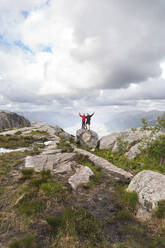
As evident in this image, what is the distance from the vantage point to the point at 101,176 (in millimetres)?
12398

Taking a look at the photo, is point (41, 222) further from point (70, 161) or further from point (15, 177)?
point (70, 161)

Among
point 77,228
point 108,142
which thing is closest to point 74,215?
point 77,228

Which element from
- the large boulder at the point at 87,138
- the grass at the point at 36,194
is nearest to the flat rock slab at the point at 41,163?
the grass at the point at 36,194

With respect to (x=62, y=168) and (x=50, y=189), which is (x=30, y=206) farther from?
(x=62, y=168)

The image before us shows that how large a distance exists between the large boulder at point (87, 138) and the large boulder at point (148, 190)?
100ft

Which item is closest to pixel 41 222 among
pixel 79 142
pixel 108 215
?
pixel 108 215

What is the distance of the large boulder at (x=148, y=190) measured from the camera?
7141 millimetres

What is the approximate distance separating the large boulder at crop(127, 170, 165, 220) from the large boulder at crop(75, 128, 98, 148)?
30.5m

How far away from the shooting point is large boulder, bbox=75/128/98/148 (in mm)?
40188

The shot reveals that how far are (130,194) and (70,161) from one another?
8.56 m

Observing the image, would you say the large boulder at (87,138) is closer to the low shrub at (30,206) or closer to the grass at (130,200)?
the grass at (130,200)

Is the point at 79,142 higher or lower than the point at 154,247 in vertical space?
lower

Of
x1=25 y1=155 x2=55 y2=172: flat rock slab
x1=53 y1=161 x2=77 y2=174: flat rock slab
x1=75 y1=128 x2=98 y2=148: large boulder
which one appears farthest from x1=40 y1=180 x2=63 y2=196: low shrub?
x1=75 y1=128 x2=98 y2=148: large boulder

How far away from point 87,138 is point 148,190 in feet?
109
